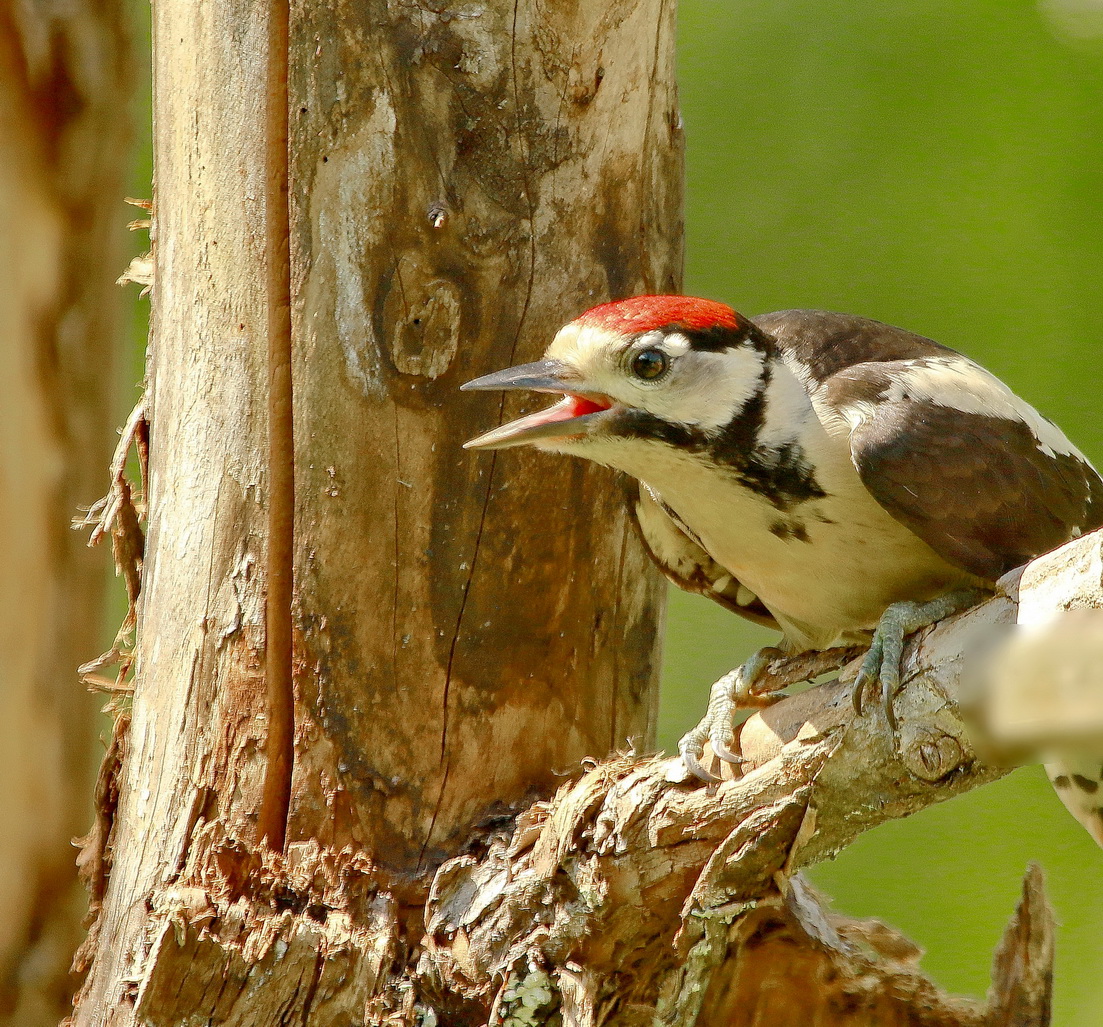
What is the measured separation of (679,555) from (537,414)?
16.3 inches

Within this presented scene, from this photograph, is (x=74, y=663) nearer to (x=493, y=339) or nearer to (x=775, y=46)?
(x=493, y=339)

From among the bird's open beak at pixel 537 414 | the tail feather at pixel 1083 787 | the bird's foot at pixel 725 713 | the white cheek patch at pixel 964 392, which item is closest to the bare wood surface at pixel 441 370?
the bird's open beak at pixel 537 414

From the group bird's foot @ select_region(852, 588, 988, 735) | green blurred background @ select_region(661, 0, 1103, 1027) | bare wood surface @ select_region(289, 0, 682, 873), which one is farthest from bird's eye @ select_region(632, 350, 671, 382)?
green blurred background @ select_region(661, 0, 1103, 1027)

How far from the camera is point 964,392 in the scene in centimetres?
196

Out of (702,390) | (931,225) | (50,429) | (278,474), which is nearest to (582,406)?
(702,390)

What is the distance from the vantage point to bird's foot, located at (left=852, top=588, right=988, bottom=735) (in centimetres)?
162

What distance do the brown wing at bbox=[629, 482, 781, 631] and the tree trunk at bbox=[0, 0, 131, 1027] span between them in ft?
5.26

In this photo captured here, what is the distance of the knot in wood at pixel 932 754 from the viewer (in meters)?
1.50

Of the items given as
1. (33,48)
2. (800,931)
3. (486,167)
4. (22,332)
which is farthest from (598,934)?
Answer: (33,48)

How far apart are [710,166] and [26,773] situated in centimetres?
271

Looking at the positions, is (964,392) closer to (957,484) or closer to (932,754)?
(957,484)

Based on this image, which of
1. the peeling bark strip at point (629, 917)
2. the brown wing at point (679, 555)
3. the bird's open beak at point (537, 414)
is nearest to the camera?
the peeling bark strip at point (629, 917)

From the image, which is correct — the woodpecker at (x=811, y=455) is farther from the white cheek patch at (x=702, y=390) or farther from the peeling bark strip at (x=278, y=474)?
the peeling bark strip at (x=278, y=474)

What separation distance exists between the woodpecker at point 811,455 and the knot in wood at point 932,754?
21cm
